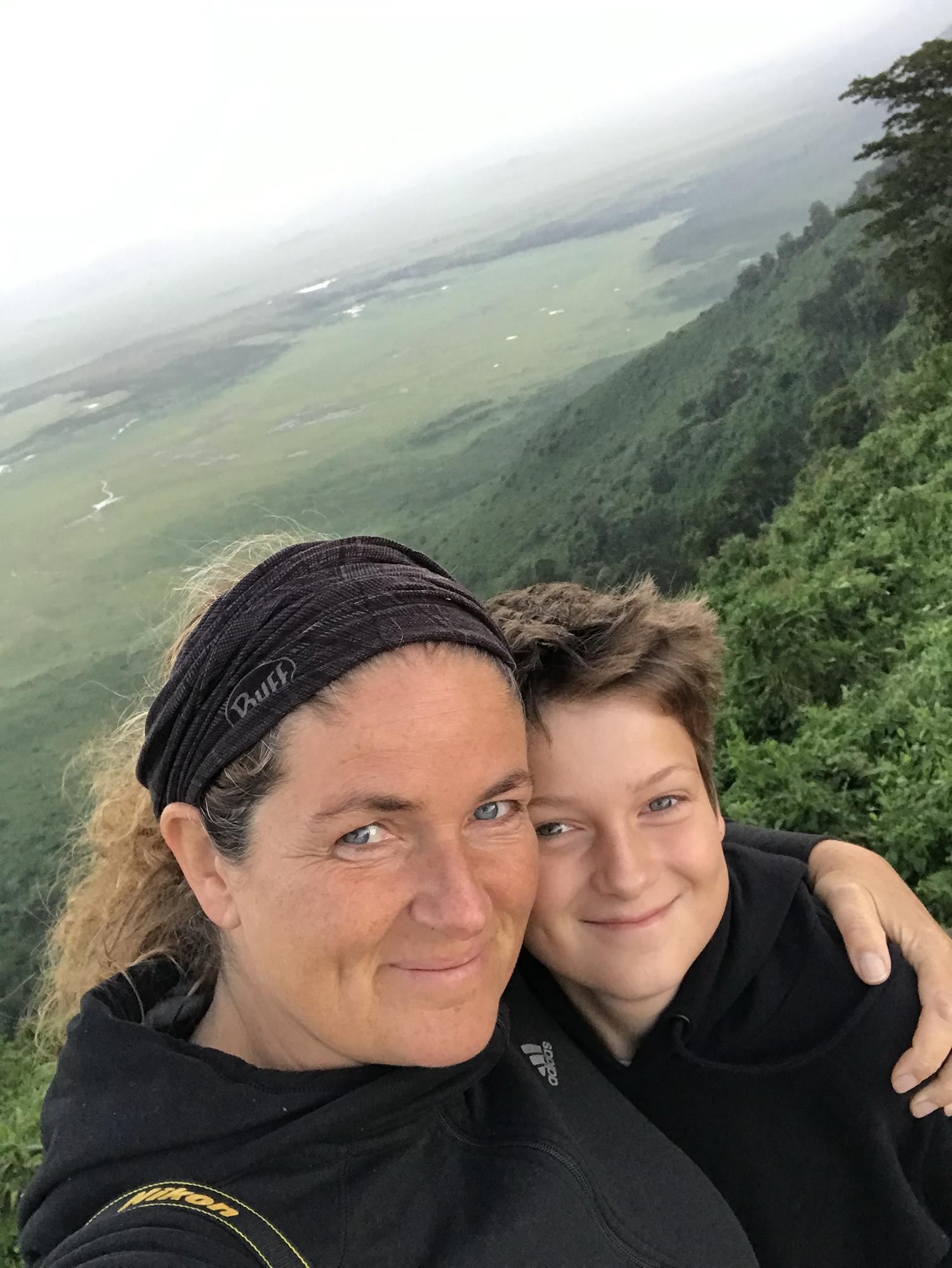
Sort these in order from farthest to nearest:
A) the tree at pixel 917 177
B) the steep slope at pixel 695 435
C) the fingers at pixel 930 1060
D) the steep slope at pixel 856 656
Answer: the steep slope at pixel 695 435 < the tree at pixel 917 177 < the steep slope at pixel 856 656 < the fingers at pixel 930 1060

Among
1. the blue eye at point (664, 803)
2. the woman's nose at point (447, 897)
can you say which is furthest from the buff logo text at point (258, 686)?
the blue eye at point (664, 803)

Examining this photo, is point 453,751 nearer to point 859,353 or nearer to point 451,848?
point 451,848

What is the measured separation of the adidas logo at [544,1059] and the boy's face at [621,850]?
0.12 m

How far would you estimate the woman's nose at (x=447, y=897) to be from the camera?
103cm

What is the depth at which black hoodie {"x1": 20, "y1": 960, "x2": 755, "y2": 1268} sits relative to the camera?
96 cm

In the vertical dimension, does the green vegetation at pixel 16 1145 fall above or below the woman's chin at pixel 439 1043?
below

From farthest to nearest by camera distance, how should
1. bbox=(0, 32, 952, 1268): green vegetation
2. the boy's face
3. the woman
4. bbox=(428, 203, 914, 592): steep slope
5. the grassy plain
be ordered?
1. bbox=(428, 203, 914, 592): steep slope
2. the grassy plain
3. bbox=(0, 32, 952, 1268): green vegetation
4. the boy's face
5. the woman

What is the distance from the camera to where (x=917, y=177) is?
812 centimetres

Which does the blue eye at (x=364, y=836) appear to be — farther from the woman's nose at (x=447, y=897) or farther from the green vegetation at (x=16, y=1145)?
the green vegetation at (x=16, y=1145)

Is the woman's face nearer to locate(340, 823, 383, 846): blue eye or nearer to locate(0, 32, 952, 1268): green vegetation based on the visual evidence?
locate(340, 823, 383, 846): blue eye

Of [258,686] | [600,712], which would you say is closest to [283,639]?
[258,686]

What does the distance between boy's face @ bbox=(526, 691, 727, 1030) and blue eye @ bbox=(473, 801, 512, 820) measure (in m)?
0.23

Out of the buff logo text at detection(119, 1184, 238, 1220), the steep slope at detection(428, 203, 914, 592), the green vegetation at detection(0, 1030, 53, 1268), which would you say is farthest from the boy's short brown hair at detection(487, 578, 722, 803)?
the steep slope at detection(428, 203, 914, 592)

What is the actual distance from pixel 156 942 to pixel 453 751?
738mm
